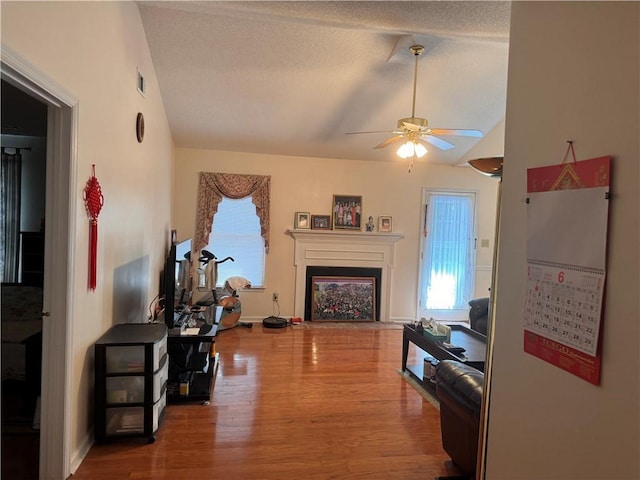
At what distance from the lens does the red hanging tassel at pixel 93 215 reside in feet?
7.49

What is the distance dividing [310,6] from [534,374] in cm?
279

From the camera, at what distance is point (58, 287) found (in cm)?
205

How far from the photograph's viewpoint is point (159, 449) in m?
2.45

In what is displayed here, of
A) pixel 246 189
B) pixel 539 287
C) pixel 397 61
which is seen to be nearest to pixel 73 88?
pixel 539 287

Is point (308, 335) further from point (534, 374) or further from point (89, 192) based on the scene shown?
point (534, 374)

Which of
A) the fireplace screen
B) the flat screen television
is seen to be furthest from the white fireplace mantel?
the flat screen television

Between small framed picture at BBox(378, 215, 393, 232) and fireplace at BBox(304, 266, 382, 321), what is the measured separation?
1.97ft

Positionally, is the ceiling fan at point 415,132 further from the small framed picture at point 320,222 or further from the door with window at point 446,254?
the door with window at point 446,254

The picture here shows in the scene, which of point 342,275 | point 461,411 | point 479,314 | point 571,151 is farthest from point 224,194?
point 571,151

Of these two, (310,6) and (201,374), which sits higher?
(310,6)

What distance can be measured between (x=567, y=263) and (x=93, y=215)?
2327mm

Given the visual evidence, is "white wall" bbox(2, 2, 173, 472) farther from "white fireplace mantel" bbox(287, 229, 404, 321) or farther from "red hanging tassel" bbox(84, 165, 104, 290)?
"white fireplace mantel" bbox(287, 229, 404, 321)

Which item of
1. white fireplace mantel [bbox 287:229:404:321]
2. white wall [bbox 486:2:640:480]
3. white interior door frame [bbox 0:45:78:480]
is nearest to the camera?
white wall [bbox 486:2:640:480]

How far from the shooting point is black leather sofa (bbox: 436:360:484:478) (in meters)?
2.04
